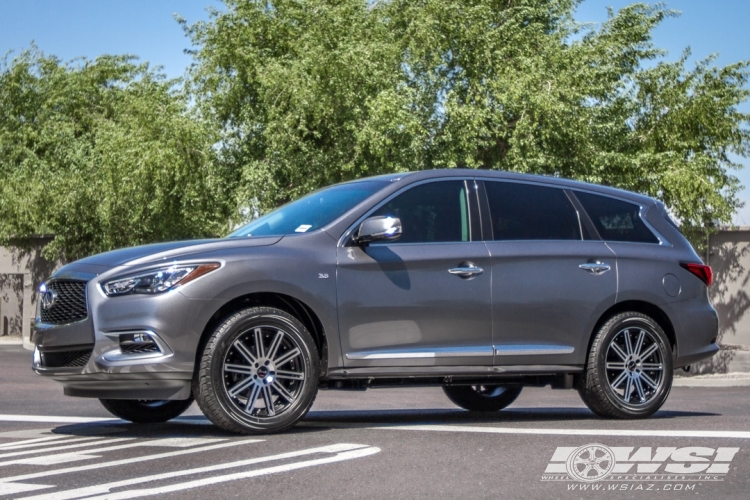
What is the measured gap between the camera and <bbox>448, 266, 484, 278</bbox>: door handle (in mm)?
8164

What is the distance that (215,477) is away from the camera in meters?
5.65

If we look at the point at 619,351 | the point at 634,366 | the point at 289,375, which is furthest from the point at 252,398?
the point at 634,366

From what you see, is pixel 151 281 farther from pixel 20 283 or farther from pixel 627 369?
pixel 20 283

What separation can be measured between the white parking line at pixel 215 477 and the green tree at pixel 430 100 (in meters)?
15.6

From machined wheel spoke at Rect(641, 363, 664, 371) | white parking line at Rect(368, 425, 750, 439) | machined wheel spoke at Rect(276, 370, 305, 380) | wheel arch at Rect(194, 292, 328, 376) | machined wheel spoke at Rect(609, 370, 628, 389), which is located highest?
wheel arch at Rect(194, 292, 328, 376)

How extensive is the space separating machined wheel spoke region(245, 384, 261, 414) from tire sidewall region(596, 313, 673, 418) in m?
2.75

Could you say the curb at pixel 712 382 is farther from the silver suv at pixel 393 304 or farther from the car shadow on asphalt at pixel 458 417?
the silver suv at pixel 393 304

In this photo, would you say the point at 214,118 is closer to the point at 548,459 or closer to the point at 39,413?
the point at 39,413

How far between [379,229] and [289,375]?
1.14 meters

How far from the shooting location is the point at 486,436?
7371 mm

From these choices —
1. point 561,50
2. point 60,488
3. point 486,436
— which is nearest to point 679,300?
point 486,436

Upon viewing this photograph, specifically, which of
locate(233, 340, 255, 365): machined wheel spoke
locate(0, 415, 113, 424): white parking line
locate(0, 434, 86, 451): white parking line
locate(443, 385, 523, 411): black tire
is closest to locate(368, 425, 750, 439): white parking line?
locate(233, 340, 255, 365): machined wheel spoke

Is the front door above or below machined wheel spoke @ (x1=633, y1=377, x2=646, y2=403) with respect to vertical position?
above

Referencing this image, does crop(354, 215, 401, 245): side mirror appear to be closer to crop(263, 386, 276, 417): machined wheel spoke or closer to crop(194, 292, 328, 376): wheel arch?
crop(194, 292, 328, 376): wheel arch
